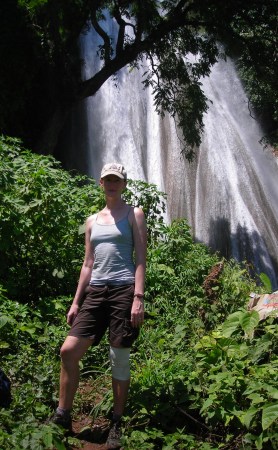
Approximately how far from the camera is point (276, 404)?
3.45 metres

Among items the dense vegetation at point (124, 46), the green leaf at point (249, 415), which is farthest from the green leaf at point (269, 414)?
the dense vegetation at point (124, 46)

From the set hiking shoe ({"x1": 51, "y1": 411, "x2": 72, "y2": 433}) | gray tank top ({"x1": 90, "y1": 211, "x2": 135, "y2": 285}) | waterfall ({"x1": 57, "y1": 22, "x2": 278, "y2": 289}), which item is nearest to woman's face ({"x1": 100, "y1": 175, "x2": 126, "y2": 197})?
gray tank top ({"x1": 90, "y1": 211, "x2": 135, "y2": 285})

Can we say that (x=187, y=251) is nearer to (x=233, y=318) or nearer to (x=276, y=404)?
(x=233, y=318)

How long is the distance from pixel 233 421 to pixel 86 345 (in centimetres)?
97

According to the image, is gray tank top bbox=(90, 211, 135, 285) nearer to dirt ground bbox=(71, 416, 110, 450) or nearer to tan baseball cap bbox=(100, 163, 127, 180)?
tan baseball cap bbox=(100, 163, 127, 180)

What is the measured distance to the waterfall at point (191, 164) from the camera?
14.7 m

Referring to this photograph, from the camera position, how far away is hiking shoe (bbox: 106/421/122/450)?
379 cm

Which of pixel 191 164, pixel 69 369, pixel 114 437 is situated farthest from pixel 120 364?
pixel 191 164

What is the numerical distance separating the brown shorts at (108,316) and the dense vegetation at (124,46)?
873 cm

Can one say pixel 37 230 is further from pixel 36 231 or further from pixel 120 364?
pixel 120 364

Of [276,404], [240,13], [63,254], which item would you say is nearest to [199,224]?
[240,13]

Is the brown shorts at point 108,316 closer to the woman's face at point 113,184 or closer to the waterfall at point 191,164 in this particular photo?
the woman's face at point 113,184

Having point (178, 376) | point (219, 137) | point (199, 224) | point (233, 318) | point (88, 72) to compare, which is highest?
point (88, 72)

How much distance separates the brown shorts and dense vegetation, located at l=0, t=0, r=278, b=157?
8732 millimetres
